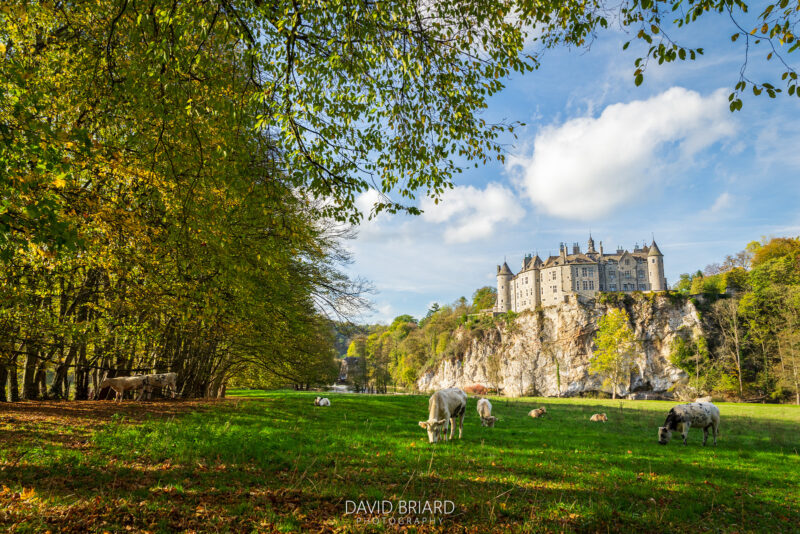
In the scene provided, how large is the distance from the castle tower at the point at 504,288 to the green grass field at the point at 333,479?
117 metres

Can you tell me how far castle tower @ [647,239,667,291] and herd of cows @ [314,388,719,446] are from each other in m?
104

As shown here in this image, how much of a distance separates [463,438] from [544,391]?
84565 mm

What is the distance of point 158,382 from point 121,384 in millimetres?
1747

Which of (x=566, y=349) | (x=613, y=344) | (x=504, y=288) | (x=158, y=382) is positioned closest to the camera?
(x=158, y=382)

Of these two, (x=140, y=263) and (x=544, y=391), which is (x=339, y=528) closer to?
(x=140, y=263)

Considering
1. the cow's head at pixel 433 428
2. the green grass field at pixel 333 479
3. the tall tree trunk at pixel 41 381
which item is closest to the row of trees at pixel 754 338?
the green grass field at pixel 333 479

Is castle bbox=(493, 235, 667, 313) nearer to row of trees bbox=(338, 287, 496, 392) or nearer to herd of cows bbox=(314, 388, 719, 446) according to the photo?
row of trees bbox=(338, 287, 496, 392)

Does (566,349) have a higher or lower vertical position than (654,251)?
lower

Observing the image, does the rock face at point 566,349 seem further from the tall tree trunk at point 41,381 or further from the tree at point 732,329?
the tall tree trunk at point 41,381

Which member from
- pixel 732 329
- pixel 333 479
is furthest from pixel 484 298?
pixel 333 479

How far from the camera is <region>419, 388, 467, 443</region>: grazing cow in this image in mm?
12047

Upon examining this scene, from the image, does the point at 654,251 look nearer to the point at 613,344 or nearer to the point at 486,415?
the point at 613,344

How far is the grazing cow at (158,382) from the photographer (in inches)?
724

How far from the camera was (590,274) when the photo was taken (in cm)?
10762
